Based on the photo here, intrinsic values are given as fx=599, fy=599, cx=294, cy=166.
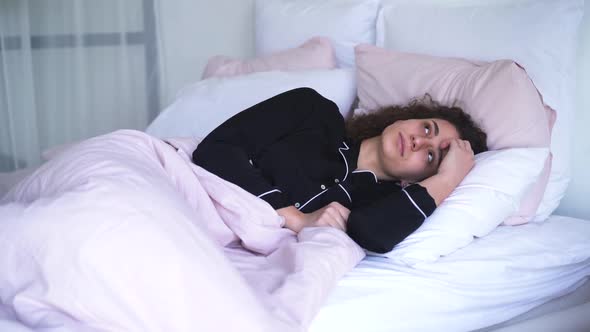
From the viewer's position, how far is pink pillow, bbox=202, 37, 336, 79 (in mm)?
1923

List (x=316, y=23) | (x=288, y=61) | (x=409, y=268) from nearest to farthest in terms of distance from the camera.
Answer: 1. (x=409, y=268)
2. (x=288, y=61)
3. (x=316, y=23)

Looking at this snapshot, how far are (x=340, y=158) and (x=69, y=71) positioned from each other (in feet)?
4.45

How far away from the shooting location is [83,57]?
237cm

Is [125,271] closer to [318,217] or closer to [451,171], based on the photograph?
[318,217]

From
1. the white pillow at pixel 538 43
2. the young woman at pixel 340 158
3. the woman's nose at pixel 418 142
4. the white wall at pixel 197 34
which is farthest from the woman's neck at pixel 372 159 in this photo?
the white wall at pixel 197 34

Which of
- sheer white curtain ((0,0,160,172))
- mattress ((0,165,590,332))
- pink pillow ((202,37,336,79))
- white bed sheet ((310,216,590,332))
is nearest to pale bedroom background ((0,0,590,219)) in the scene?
sheer white curtain ((0,0,160,172))

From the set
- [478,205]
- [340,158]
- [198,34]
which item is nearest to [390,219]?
[478,205]

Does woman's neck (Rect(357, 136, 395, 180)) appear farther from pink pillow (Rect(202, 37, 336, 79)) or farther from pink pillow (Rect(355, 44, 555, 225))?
pink pillow (Rect(202, 37, 336, 79))

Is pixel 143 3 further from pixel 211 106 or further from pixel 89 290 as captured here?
pixel 89 290

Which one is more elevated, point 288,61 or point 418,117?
point 288,61

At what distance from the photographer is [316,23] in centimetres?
208

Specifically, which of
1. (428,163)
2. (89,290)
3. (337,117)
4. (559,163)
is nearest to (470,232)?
(428,163)

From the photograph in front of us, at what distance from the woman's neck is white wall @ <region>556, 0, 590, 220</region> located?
48 cm

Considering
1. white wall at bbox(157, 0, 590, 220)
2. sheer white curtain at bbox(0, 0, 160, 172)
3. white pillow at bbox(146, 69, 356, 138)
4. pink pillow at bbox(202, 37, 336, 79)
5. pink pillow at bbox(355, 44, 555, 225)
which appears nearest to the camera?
pink pillow at bbox(355, 44, 555, 225)
